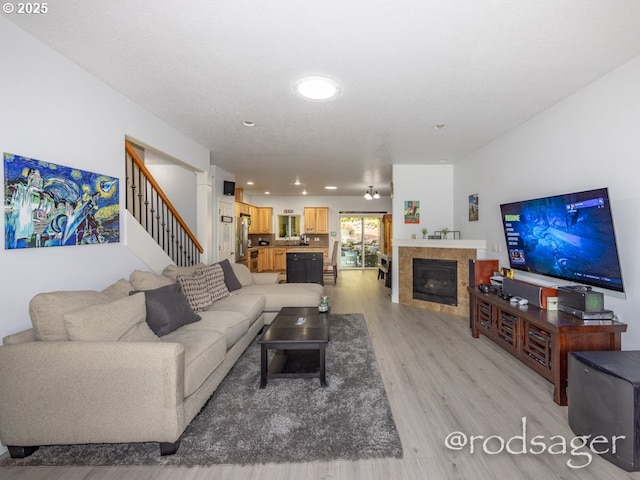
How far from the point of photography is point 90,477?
5.24 ft

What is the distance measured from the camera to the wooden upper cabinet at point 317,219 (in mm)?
10117

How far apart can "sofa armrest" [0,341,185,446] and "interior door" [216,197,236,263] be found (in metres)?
4.01

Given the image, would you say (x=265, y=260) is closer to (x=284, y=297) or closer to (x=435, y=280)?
(x=284, y=297)

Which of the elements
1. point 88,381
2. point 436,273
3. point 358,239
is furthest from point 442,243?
point 358,239

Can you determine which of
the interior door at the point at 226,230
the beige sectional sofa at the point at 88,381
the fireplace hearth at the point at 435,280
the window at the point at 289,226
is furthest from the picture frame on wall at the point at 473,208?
the window at the point at 289,226

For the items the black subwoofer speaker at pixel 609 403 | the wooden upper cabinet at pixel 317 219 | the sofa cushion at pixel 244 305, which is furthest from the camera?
the wooden upper cabinet at pixel 317 219

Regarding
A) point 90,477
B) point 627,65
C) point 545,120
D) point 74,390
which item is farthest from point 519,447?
point 545,120

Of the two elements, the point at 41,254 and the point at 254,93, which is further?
the point at 254,93

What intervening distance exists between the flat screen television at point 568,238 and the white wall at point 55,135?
4.15m

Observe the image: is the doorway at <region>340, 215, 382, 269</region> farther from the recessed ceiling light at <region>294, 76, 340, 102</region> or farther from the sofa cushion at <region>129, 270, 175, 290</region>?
the sofa cushion at <region>129, 270, 175, 290</region>

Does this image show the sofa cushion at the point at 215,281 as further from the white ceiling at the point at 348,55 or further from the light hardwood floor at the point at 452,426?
the light hardwood floor at the point at 452,426

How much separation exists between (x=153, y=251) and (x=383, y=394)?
2.82 metres

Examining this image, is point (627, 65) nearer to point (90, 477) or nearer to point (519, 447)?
point (519, 447)

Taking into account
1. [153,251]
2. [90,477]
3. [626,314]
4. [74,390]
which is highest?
[153,251]
